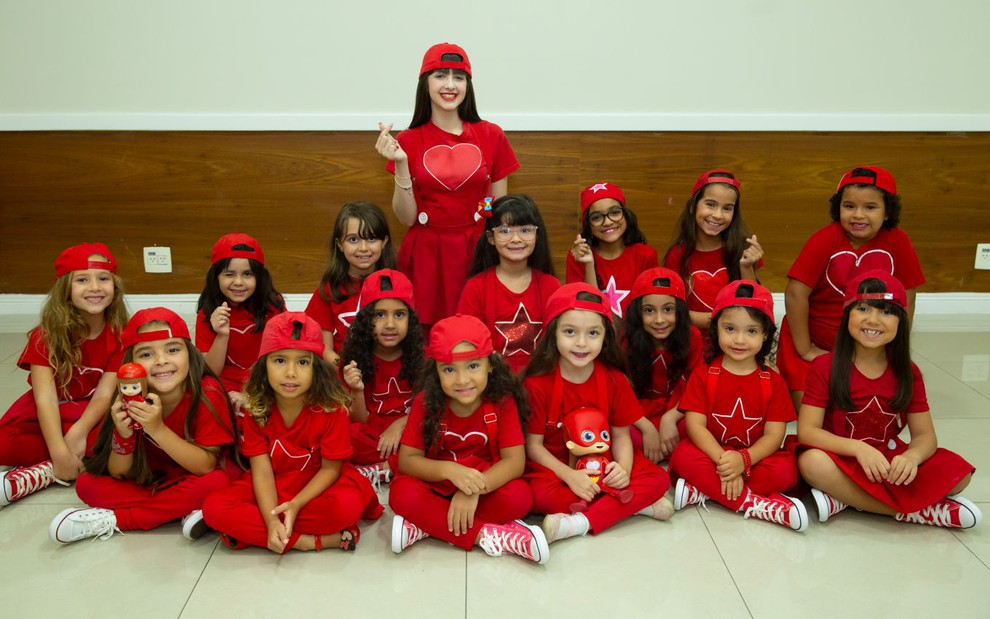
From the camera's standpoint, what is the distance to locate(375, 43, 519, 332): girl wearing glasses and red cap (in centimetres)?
289

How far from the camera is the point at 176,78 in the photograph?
389 cm

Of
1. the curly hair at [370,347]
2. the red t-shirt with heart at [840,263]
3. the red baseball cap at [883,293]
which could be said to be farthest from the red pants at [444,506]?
the red t-shirt with heart at [840,263]

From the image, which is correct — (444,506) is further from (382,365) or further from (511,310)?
(511,310)

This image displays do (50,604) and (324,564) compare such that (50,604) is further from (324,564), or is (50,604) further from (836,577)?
(836,577)

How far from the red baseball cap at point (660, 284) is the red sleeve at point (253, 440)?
4.20ft

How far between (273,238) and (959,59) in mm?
3521

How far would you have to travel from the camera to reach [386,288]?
8.33 feet

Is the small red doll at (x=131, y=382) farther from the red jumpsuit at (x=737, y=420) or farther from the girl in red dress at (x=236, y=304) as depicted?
the red jumpsuit at (x=737, y=420)

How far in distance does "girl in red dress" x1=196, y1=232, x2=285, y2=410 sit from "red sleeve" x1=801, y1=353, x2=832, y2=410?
183 cm

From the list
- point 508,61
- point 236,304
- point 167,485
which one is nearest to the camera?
point 167,485

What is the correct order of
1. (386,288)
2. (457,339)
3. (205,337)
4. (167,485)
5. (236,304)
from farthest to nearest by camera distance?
(236,304) < (205,337) < (386,288) < (167,485) < (457,339)

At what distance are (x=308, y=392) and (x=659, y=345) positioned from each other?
1.20m

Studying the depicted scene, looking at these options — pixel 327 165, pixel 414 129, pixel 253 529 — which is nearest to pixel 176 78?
pixel 327 165

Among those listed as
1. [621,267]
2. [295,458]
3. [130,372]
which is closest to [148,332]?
[130,372]
